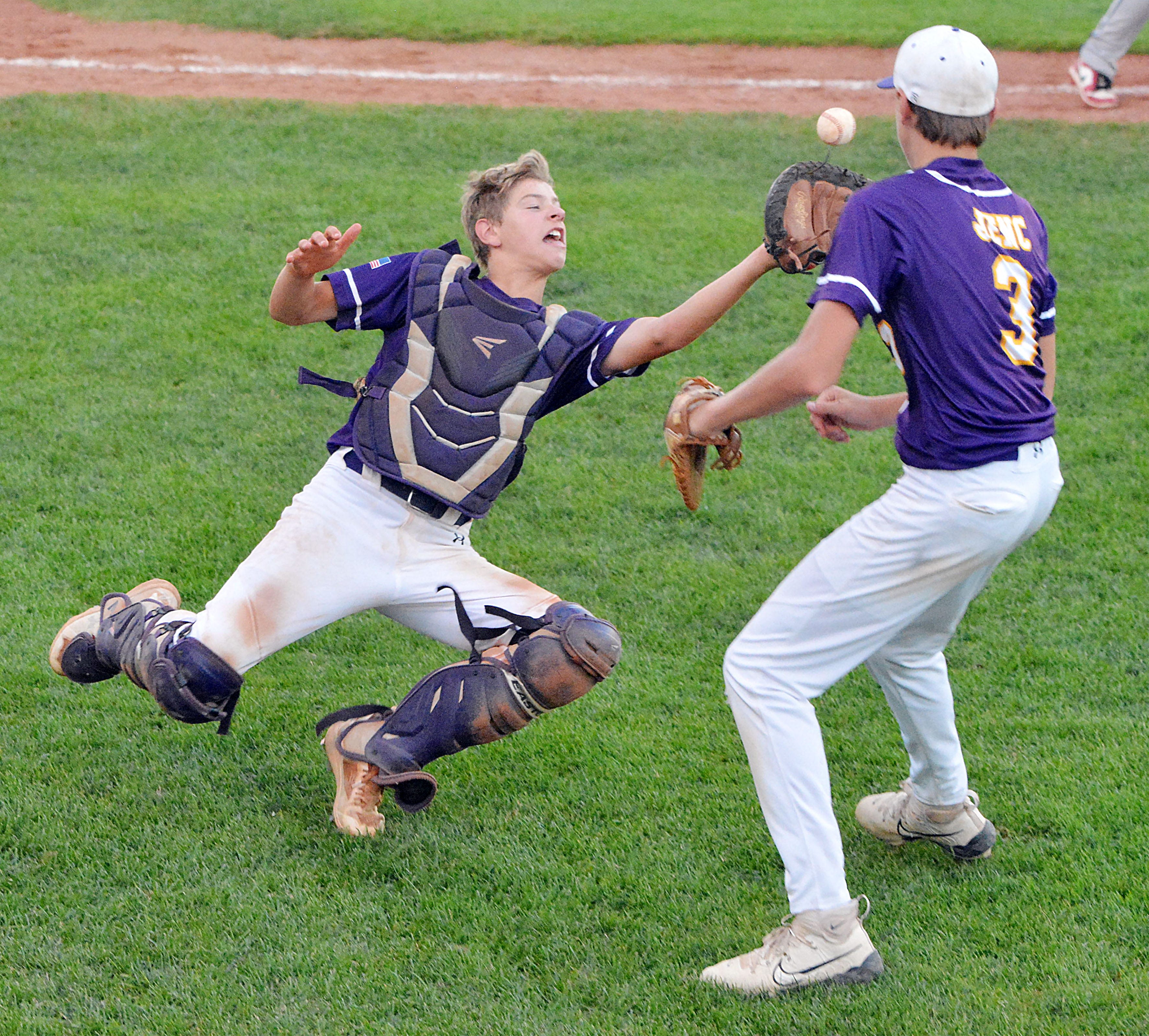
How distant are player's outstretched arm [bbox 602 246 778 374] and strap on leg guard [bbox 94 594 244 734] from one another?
1.49 metres

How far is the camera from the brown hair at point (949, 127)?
136 inches

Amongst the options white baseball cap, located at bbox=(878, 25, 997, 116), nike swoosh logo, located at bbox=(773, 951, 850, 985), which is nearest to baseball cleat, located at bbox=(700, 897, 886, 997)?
nike swoosh logo, located at bbox=(773, 951, 850, 985)

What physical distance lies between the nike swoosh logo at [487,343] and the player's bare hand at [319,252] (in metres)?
0.47

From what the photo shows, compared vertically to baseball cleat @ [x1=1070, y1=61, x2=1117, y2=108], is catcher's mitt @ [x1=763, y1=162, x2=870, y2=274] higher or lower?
higher

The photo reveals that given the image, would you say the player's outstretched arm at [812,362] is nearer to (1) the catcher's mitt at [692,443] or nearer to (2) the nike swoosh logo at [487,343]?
(1) the catcher's mitt at [692,443]

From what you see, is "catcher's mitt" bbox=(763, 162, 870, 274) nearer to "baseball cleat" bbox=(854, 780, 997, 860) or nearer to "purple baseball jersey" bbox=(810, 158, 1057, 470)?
"purple baseball jersey" bbox=(810, 158, 1057, 470)

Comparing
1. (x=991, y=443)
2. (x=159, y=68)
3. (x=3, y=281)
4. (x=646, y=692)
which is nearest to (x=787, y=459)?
(x=646, y=692)

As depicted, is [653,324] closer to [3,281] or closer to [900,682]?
[900,682]

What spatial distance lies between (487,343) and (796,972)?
2.01 meters

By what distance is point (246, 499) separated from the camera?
638 cm

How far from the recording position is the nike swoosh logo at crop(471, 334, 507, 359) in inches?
167

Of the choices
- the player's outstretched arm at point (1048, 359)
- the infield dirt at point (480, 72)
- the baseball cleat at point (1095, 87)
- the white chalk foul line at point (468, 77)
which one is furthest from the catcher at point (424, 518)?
the baseball cleat at point (1095, 87)

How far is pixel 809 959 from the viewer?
3.53 metres

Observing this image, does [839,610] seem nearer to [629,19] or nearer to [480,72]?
[480,72]
